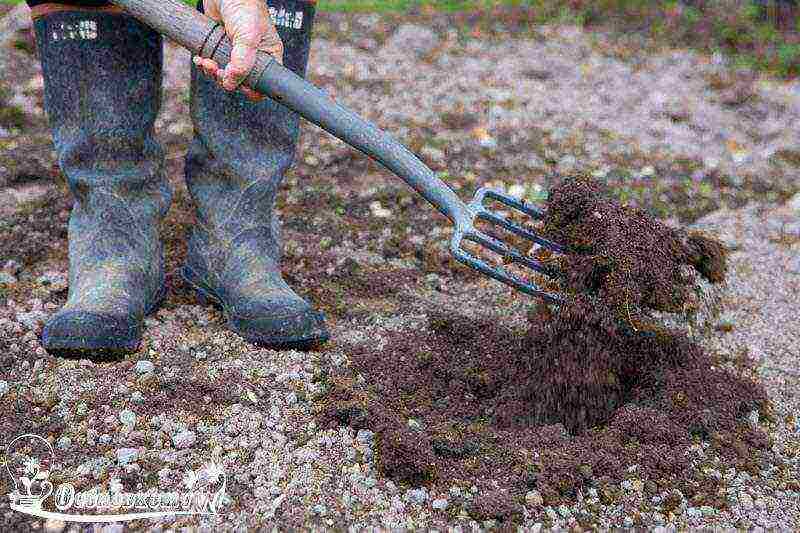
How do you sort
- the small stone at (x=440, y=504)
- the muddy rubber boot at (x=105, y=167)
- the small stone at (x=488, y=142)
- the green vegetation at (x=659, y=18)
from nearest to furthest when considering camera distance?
the small stone at (x=440, y=504)
the muddy rubber boot at (x=105, y=167)
the small stone at (x=488, y=142)
the green vegetation at (x=659, y=18)

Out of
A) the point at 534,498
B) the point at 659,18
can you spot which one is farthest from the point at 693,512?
the point at 659,18

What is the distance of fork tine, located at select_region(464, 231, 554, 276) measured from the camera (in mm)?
2324

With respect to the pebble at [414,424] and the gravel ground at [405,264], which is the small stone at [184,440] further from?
the pebble at [414,424]

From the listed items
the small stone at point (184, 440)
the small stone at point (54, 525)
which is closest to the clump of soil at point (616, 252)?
→ the small stone at point (184, 440)

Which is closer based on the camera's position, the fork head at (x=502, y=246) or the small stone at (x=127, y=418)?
the small stone at (x=127, y=418)

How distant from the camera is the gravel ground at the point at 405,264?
81.7 inches

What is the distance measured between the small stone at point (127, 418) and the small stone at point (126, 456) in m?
0.10

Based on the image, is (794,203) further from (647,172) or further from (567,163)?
(567,163)

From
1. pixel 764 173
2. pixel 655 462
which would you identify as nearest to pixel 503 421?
pixel 655 462

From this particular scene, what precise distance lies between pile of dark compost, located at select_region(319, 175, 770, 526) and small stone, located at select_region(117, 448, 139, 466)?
450mm

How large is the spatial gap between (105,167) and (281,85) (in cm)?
68

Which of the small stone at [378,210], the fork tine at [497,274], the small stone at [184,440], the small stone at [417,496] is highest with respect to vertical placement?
the fork tine at [497,274]

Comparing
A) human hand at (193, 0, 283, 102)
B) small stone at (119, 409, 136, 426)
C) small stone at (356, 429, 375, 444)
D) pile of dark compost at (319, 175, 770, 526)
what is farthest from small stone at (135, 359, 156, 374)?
human hand at (193, 0, 283, 102)

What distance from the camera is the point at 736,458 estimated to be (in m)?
2.24
